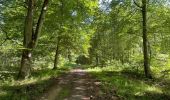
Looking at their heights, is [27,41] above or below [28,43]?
above

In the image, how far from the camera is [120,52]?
5231 cm

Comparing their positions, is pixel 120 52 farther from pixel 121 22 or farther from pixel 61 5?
pixel 61 5

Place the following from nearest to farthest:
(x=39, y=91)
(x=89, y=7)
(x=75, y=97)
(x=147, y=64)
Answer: (x=75, y=97) → (x=39, y=91) → (x=89, y=7) → (x=147, y=64)

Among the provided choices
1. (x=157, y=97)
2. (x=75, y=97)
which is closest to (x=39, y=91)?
(x=75, y=97)

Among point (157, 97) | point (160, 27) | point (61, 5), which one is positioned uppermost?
point (61, 5)

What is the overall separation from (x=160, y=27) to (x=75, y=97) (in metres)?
15.2

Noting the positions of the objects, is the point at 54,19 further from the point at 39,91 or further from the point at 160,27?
the point at 39,91

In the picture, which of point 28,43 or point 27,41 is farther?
point 28,43

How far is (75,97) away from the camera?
1322cm

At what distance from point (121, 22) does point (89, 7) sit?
5250 millimetres

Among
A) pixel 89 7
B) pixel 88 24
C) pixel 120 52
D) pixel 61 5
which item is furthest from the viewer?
pixel 120 52

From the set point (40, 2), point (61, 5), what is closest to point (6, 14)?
point (40, 2)

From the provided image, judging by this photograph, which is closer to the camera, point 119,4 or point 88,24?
point 119,4

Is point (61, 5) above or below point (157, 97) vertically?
above
